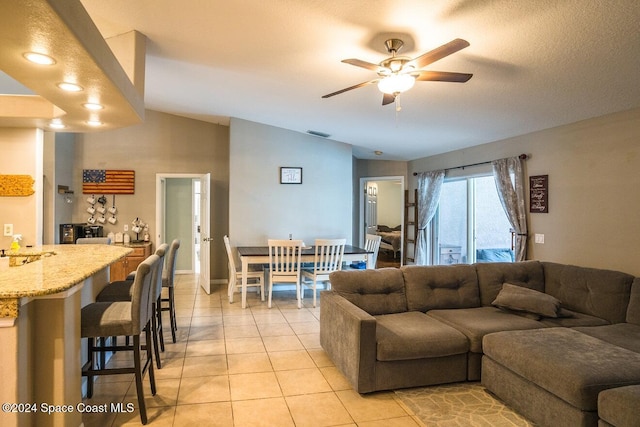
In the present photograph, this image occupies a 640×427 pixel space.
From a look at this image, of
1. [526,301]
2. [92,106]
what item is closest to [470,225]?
[526,301]

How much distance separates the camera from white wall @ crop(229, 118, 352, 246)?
635cm

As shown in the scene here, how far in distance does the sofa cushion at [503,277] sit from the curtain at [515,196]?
0.79 metres

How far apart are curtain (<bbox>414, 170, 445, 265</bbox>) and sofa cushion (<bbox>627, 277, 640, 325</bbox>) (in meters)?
3.42

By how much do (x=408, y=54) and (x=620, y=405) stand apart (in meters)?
2.67

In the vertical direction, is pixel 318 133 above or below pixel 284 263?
above

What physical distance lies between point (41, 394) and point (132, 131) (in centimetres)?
571

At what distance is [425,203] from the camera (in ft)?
22.2

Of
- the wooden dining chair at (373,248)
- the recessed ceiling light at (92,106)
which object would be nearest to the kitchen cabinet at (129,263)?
the recessed ceiling light at (92,106)

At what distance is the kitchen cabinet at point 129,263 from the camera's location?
A: 6.35m

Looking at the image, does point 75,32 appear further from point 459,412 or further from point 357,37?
point 459,412

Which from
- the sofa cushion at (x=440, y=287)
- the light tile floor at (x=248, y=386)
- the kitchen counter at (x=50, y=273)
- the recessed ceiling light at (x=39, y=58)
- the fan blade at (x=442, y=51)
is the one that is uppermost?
the fan blade at (x=442, y=51)

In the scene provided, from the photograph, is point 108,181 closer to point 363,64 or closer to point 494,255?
point 363,64

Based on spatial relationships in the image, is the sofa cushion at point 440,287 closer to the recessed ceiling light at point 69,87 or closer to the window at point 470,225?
the window at point 470,225

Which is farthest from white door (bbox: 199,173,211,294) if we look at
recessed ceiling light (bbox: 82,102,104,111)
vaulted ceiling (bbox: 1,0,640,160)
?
recessed ceiling light (bbox: 82,102,104,111)
